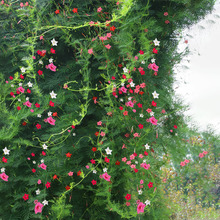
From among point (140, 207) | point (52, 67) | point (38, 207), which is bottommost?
point (38, 207)

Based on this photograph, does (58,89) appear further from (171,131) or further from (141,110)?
(171,131)

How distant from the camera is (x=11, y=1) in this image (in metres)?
3.32

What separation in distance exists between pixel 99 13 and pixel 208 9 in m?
1.31

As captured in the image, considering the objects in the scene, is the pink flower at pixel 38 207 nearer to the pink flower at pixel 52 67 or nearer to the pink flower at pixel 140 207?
the pink flower at pixel 140 207

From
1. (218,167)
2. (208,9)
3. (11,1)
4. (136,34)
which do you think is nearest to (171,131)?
(136,34)

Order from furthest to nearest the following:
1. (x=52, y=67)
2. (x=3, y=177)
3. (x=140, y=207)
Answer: (x=52, y=67) → (x=3, y=177) → (x=140, y=207)

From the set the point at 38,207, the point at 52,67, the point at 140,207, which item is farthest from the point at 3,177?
the point at 140,207

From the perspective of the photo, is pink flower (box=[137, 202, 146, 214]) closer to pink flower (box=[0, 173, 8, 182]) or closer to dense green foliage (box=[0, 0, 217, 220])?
dense green foliage (box=[0, 0, 217, 220])

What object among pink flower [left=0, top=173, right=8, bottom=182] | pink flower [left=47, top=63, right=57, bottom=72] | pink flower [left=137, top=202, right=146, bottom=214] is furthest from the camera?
pink flower [left=47, top=63, right=57, bottom=72]

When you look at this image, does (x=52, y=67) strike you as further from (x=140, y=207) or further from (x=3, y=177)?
(x=140, y=207)

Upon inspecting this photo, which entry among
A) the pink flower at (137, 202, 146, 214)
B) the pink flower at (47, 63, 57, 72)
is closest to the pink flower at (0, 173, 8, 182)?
the pink flower at (47, 63, 57, 72)

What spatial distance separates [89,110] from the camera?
2803 mm

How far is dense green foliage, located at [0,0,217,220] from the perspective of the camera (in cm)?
261

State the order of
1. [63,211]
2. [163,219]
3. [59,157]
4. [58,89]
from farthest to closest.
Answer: [163,219]
[58,89]
[59,157]
[63,211]
